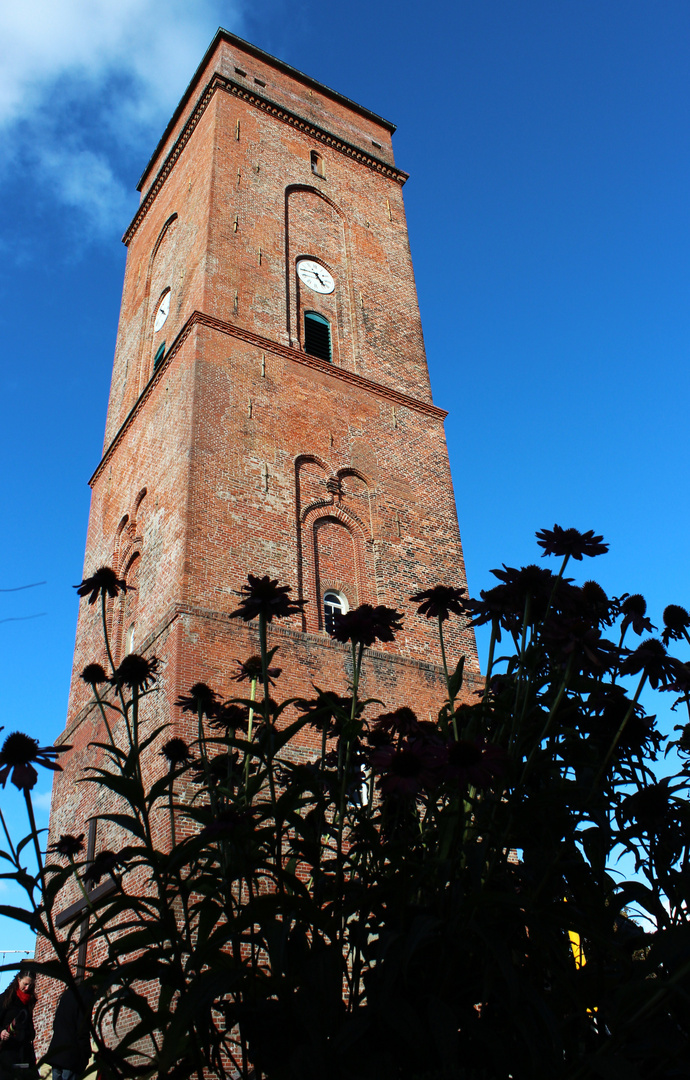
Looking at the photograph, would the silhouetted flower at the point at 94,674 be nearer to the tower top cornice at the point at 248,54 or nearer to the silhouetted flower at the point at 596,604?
the silhouetted flower at the point at 596,604

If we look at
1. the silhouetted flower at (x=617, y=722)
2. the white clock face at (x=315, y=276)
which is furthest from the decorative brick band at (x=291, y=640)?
the white clock face at (x=315, y=276)

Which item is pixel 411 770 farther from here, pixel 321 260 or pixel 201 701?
pixel 321 260

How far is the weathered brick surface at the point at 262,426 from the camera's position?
13109mm

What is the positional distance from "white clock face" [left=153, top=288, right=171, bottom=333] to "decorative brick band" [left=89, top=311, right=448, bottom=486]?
236cm

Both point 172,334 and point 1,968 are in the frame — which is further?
point 172,334

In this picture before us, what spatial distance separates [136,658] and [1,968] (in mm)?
1560

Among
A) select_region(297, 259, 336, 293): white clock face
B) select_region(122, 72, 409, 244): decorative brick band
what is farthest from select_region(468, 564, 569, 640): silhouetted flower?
select_region(122, 72, 409, 244): decorative brick band

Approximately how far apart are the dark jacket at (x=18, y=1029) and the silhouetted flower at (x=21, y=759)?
3506mm

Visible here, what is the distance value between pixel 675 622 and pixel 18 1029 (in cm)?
542

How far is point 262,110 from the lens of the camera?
68.4ft

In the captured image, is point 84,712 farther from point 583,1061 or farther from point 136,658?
point 583,1061

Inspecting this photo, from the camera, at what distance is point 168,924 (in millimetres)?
3100

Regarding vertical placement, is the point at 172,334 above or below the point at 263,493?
above

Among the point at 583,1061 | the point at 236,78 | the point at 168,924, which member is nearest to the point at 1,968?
the point at 168,924
